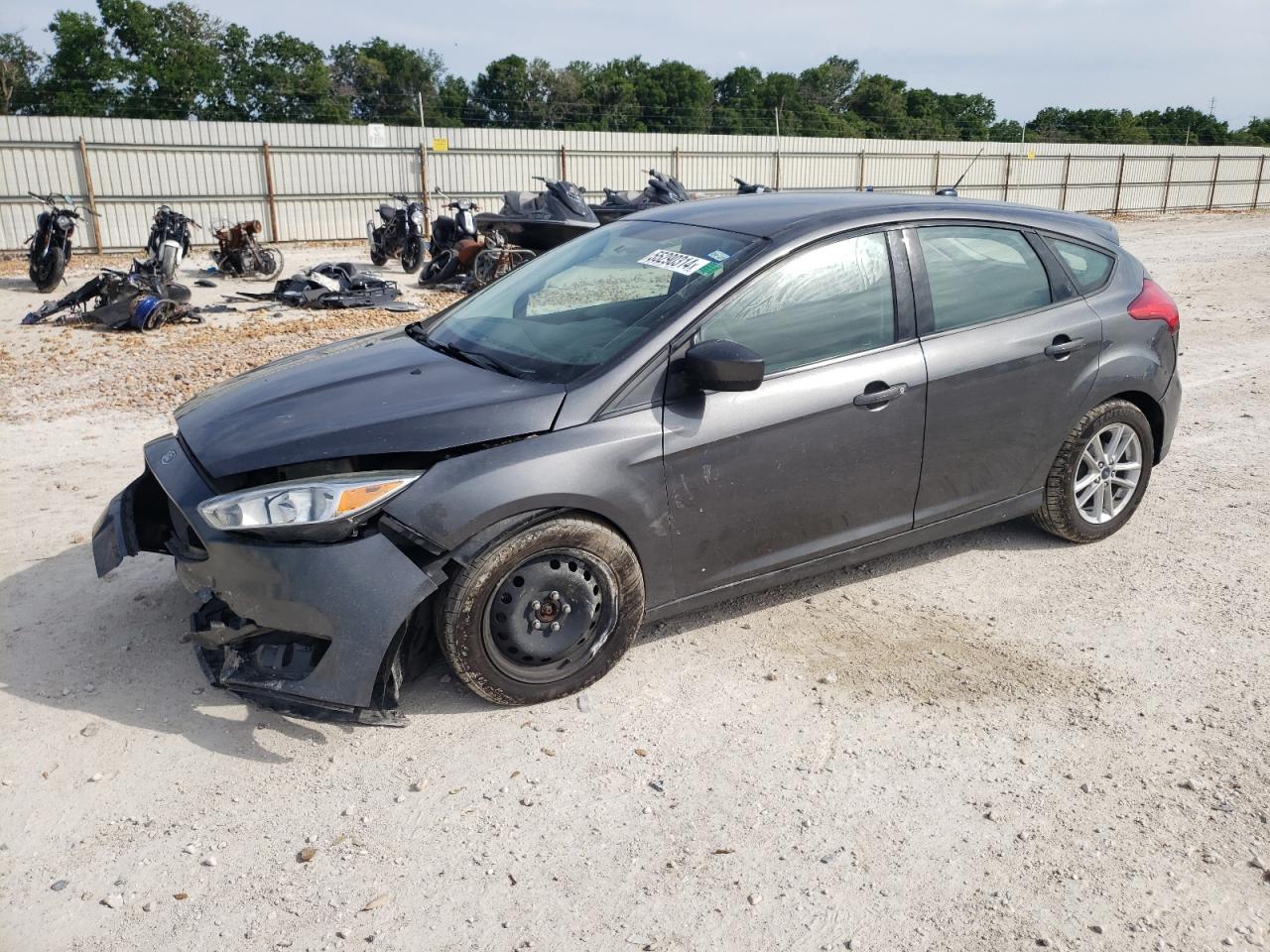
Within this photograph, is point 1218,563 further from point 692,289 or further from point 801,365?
point 692,289

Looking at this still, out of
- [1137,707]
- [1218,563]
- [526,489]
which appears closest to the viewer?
[526,489]

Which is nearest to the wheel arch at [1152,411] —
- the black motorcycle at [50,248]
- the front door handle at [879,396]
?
the front door handle at [879,396]

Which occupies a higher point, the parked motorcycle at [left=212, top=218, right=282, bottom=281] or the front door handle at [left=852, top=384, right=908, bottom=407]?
the front door handle at [left=852, top=384, right=908, bottom=407]

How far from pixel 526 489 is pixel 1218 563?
11.1 feet

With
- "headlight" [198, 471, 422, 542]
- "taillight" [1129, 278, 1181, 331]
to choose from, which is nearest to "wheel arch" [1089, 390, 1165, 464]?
"taillight" [1129, 278, 1181, 331]

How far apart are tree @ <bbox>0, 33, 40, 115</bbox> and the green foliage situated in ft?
0.22

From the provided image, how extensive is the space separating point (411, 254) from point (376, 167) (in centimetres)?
863

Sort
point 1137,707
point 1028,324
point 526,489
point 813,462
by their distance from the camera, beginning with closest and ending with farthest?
point 526,489 → point 1137,707 → point 813,462 → point 1028,324

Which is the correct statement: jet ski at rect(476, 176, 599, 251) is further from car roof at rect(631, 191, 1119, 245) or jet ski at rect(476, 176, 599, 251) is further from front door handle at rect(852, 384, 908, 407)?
front door handle at rect(852, 384, 908, 407)

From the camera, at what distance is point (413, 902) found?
106 inches

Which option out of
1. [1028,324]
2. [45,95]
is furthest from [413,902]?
[45,95]

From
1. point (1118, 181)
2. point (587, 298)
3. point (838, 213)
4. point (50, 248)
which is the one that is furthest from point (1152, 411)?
point (1118, 181)

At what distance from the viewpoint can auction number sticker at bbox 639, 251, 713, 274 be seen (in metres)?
3.93

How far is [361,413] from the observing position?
11.5 ft
